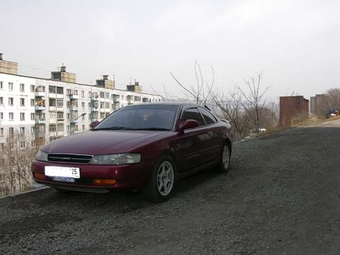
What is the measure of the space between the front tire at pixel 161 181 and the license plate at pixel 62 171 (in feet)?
3.02

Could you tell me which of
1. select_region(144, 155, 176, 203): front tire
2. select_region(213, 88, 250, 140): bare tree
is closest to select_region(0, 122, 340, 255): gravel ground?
select_region(144, 155, 176, 203): front tire

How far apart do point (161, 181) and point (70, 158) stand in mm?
1258

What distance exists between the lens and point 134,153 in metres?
4.25

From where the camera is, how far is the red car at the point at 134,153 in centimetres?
414

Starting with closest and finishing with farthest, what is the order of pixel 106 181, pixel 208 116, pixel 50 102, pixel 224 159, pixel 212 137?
1. pixel 106 181
2. pixel 212 137
3. pixel 208 116
4. pixel 224 159
5. pixel 50 102

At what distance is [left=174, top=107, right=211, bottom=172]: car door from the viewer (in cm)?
516

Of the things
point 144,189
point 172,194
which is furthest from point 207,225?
point 172,194

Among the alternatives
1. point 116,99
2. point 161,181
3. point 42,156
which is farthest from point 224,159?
point 116,99

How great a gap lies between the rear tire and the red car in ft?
1.76

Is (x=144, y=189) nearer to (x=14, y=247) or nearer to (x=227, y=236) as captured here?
(x=227, y=236)

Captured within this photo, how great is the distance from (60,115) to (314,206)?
183 feet

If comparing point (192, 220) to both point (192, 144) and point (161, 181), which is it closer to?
point (161, 181)

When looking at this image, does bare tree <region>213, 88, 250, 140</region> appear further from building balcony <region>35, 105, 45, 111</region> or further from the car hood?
building balcony <region>35, 105, 45, 111</region>

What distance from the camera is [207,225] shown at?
3.81 m
